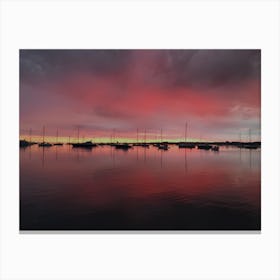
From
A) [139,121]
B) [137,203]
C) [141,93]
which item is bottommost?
[137,203]

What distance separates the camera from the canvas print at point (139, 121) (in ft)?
14.4

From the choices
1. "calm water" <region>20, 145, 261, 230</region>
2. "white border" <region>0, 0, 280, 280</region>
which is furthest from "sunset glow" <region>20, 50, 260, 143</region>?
"calm water" <region>20, 145, 261, 230</region>

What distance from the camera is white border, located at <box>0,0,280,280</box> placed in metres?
4.02

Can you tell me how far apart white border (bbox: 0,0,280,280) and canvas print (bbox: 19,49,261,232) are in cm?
17
